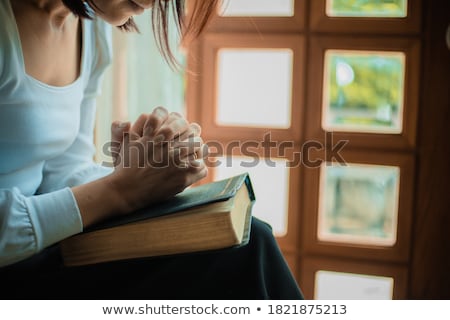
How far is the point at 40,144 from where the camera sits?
0.77m

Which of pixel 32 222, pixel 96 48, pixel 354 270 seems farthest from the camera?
pixel 354 270

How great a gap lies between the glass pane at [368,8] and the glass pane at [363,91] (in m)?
0.09

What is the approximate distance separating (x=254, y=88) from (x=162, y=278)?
0.80 m

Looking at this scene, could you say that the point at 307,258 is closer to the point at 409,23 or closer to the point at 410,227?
the point at 410,227

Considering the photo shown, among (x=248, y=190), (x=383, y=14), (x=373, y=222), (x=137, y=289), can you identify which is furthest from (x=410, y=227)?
(x=137, y=289)

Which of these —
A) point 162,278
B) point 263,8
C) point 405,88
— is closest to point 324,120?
point 405,88

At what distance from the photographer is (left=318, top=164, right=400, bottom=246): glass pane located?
1.38 m

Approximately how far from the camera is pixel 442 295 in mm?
1356

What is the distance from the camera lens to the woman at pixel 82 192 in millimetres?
680

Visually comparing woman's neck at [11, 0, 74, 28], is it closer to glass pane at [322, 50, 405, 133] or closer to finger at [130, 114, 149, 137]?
finger at [130, 114, 149, 137]

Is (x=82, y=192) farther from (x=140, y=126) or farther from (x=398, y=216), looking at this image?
(x=398, y=216)

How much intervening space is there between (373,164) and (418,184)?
0.12 m

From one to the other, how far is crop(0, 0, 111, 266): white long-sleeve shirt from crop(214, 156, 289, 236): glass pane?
0.56 metres

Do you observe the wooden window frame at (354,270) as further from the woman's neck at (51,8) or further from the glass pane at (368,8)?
the woman's neck at (51,8)
